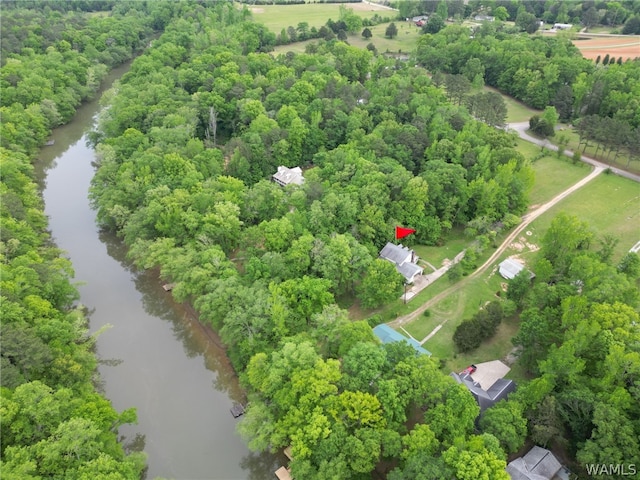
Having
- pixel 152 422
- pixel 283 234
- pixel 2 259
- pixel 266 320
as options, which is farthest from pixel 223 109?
pixel 152 422

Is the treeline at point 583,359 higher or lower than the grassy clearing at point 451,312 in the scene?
higher

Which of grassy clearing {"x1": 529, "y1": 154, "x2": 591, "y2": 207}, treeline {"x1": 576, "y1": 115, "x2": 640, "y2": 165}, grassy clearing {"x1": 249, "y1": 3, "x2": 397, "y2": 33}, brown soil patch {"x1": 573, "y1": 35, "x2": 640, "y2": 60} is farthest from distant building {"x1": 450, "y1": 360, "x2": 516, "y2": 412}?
grassy clearing {"x1": 249, "y1": 3, "x2": 397, "y2": 33}

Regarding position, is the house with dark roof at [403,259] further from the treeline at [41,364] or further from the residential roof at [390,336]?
the treeline at [41,364]

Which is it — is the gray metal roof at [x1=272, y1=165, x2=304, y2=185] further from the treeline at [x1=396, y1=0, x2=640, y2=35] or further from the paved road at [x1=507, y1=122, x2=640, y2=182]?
the treeline at [x1=396, y1=0, x2=640, y2=35]

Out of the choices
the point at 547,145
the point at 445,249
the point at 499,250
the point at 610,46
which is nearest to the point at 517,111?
the point at 547,145

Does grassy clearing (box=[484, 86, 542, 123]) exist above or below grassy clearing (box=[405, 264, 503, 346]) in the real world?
above

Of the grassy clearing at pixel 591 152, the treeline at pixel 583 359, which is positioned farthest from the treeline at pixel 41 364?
the grassy clearing at pixel 591 152

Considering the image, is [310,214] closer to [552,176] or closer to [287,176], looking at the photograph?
[287,176]
